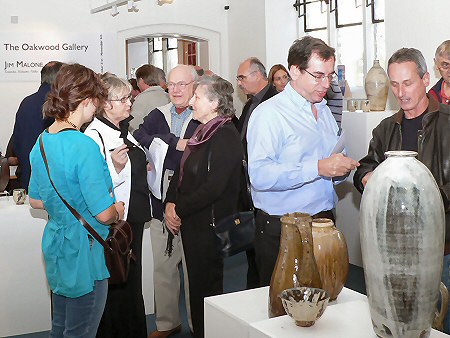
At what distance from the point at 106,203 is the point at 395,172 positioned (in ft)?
4.75

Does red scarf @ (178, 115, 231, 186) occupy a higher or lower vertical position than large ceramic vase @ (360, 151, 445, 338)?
higher

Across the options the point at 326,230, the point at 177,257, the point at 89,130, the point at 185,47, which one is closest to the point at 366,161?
the point at 326,230

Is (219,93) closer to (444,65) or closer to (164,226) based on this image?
(164,226)

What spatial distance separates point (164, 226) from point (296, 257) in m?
2.27

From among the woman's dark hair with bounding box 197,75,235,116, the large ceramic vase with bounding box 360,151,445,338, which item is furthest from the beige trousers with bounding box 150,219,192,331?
the large ceramic vase with bounding box 360,151,445,338

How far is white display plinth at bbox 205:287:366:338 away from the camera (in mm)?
2166

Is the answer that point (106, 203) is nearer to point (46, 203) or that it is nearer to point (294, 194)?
point (46, 203)

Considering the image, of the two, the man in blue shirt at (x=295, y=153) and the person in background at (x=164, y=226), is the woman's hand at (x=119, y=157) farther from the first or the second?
the man in blue shirt at (x=295, y=153)

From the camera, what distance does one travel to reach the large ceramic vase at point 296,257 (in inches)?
79.5

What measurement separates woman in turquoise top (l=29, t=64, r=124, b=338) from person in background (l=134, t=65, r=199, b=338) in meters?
1.34

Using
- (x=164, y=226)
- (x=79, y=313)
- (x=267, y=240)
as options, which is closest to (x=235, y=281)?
(x=164, y=226)

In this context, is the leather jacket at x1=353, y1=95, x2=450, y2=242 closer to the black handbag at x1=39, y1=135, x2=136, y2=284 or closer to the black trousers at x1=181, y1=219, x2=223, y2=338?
the black trousers at x1=181, y1=219, x2=223, y2=338

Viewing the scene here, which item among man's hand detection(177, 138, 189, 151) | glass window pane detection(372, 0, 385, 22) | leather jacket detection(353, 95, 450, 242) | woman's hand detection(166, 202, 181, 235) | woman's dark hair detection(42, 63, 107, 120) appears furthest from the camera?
glass window pane detection(372, 0, 385, 22)

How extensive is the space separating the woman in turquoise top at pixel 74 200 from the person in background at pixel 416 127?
111 cm
